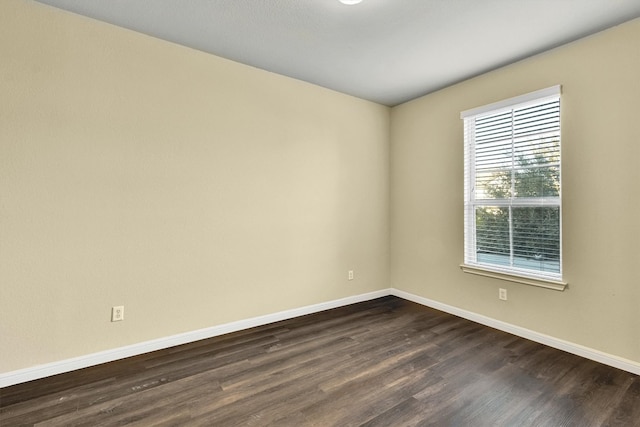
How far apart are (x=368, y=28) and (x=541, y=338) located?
306 centimetres

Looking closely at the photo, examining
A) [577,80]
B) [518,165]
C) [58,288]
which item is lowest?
[58,288]

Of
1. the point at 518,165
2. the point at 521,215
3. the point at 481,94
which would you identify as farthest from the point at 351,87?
the point at 521,215

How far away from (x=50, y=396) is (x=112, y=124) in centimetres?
192

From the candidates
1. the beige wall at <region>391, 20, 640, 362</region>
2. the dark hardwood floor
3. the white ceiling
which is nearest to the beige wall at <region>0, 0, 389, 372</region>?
the white ceiling

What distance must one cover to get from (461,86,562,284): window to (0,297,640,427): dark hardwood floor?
31.0 inches

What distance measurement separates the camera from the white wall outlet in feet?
7.96

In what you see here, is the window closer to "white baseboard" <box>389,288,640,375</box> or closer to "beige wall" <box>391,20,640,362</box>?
"beige wall" <box>391,20,640,362</box>

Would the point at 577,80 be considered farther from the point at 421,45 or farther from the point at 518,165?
the point at 421,45

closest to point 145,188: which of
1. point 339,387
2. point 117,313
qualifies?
point 117,313

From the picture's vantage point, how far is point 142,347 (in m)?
2.53

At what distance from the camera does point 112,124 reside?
242 centimetres

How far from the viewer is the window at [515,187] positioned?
2736 millimetres

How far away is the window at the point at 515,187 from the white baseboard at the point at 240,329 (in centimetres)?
54

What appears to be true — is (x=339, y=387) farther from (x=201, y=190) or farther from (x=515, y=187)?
(x=515, y=187)
